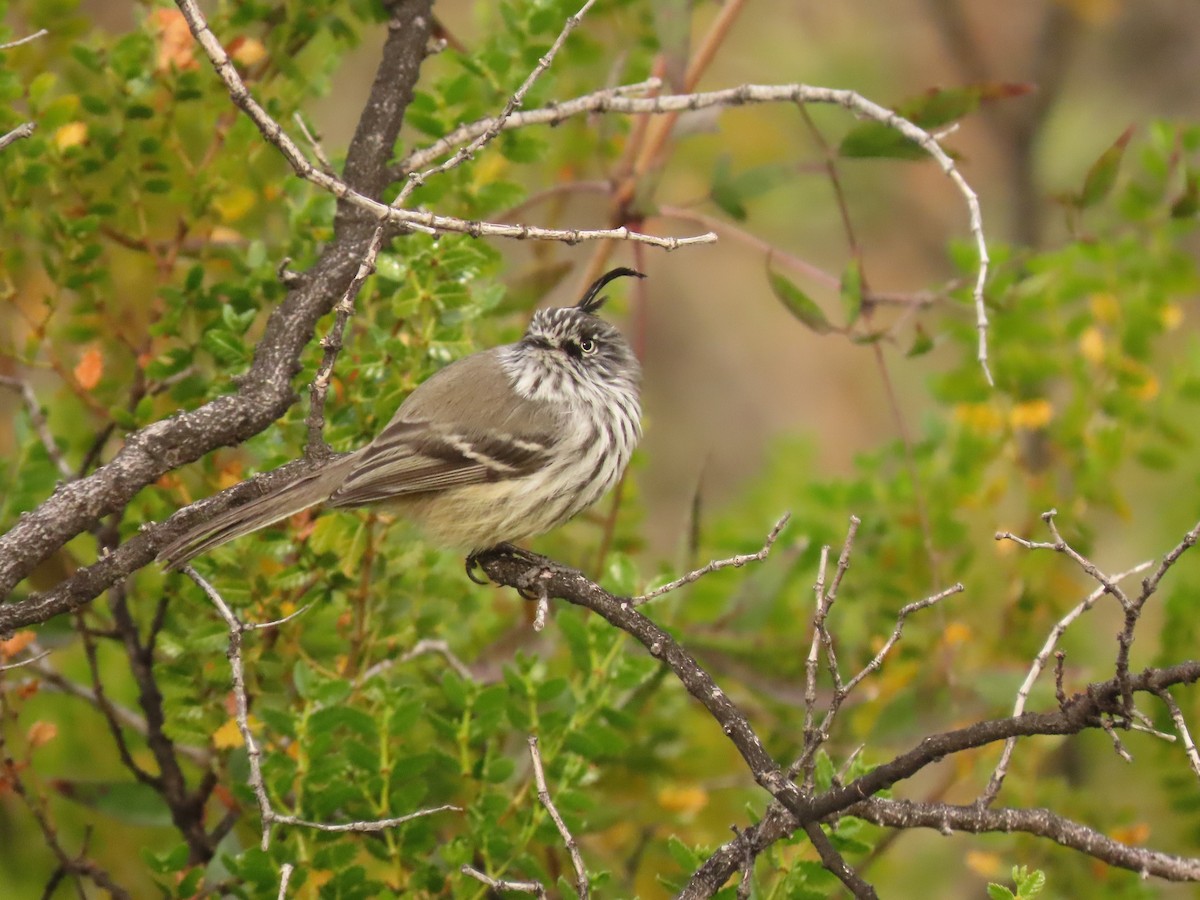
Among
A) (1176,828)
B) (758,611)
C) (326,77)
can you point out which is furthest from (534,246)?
(1176,828)

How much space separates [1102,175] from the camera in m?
3.72

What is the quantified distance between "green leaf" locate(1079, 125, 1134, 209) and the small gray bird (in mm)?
1325

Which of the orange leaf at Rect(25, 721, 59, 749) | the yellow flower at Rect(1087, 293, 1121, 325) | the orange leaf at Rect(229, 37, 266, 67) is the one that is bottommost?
the yellow flower at Rect(1087, 293, 1121, 325)

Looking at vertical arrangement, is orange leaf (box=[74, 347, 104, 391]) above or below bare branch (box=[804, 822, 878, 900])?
above

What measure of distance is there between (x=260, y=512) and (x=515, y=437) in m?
1.09

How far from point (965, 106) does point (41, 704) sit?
3472 millimetres

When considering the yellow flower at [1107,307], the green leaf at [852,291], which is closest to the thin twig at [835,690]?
the green leaf at [852,291]

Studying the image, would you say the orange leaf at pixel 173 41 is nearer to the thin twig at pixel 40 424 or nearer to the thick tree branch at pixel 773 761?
the thin twig at pixel 40 424

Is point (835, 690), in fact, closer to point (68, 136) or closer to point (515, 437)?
point (515, 437)

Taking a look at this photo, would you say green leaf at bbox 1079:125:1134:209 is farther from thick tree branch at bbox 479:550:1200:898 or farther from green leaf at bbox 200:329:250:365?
green leaf at bbox 200:329:250:365

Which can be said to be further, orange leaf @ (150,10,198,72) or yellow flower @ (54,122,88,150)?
orange leaf @ (150,10,198,72)

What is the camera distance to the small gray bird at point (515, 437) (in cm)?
372

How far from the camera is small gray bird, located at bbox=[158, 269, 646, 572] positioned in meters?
3.72

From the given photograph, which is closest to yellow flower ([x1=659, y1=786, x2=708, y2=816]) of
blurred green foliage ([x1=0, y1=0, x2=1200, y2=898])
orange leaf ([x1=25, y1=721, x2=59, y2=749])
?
blurred green foliage ([x1=0, y1=0, x2=1200, y2=898])
